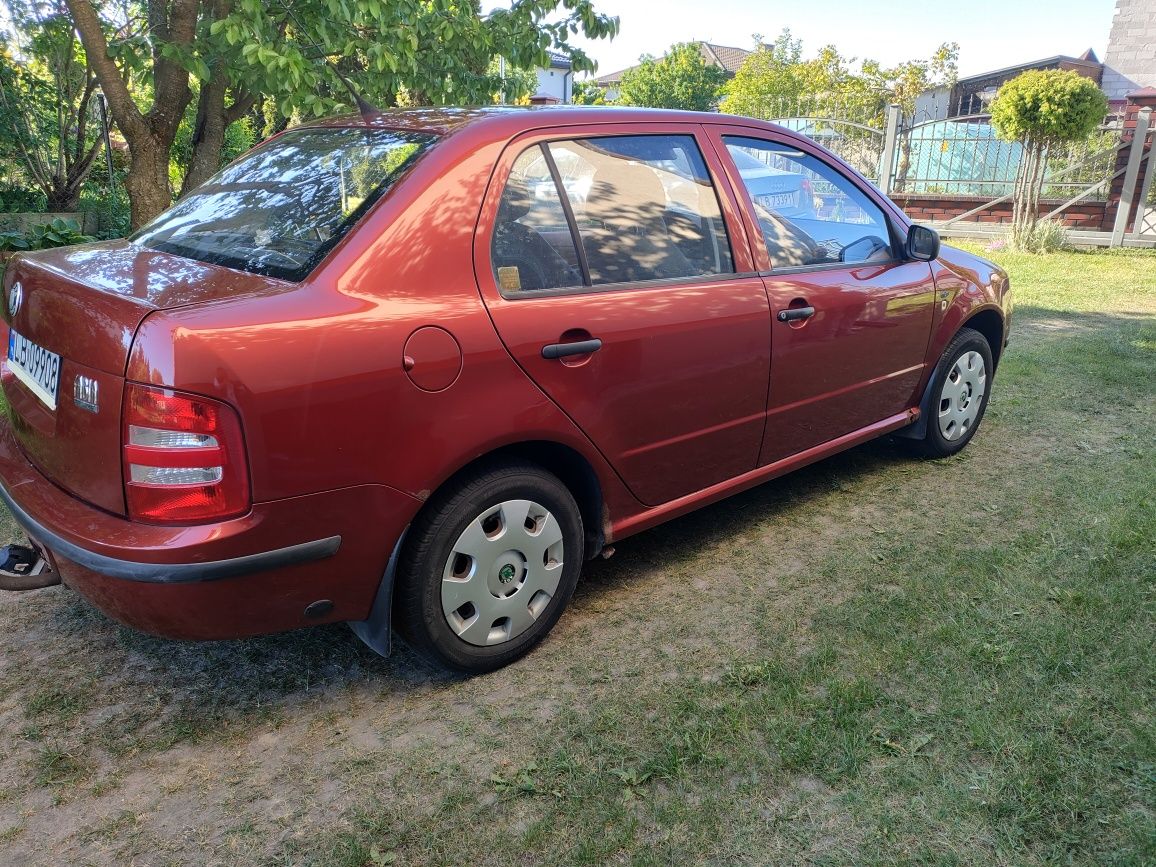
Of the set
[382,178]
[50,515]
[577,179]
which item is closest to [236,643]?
[50,515]

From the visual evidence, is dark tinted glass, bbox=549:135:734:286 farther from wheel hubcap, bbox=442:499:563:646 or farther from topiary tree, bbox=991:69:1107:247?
topiary tree, bbox=991:69:1107:247

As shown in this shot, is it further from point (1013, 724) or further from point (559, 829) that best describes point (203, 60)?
point (1013, 724)

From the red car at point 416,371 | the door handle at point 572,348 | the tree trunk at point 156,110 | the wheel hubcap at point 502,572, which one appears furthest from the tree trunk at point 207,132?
the wheel hubcap at point 502,572

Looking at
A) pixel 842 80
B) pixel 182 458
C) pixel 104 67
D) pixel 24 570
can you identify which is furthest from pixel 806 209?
pixel 842 80

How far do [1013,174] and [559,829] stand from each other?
1662cm

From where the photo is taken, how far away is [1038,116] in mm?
12875

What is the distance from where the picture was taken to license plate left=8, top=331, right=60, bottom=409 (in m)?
2.36

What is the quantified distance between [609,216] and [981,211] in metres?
14.8

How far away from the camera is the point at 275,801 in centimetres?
226

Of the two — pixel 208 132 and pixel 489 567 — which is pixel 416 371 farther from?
pixel 208 132

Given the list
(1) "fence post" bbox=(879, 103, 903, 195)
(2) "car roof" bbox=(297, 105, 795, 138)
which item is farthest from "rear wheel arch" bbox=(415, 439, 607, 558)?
(1) "fence post" bbox=(879, 103, 903, 195)

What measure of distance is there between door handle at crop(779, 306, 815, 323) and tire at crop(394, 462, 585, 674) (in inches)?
44.6

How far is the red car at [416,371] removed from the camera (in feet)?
7.03

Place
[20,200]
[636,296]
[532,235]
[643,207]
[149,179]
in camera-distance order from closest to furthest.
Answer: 1. [532,235]
2. [636,296]
3. [643,207]
4. [149,179]
5. [20,200]
